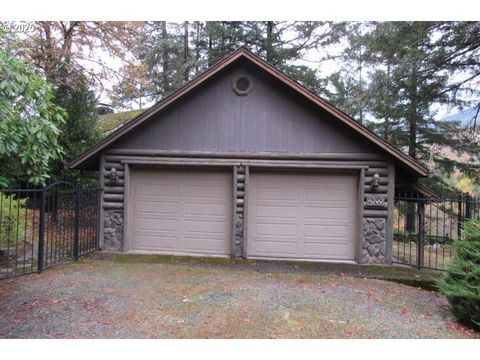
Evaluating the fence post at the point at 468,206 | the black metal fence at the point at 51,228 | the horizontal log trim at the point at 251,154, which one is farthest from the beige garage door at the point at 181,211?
the fence post at the point at 468,206

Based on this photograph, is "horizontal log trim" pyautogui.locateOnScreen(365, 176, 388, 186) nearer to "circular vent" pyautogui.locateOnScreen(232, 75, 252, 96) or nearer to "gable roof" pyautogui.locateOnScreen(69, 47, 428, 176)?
"gable roof" pyautogui.locateOnScreen(69, 47, 428, 176)

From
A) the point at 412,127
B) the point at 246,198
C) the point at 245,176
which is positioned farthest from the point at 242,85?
the point at 412,127

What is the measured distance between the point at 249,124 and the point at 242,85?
1.01 m

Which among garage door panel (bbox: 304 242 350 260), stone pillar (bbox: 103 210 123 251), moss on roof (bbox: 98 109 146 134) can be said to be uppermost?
moss on roof (bbox: 98 109 146 134)

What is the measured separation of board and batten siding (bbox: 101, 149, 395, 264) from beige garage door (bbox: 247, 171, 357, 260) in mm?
269

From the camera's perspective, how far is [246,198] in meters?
8.77

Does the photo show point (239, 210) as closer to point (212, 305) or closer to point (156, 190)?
point (156, 190)

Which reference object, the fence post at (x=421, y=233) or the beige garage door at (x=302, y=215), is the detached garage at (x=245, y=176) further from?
the fence post at (x=421, y=233)

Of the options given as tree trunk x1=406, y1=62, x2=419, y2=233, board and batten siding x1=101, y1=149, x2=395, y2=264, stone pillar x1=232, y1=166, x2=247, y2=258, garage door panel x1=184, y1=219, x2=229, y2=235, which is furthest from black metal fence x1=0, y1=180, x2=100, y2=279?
tree trunk x1=406, y1=62, x2=419, y2=233

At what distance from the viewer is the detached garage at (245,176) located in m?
8.56

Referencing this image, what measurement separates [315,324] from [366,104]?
11.7 metres

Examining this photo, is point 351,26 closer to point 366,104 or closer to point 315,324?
point 366,104

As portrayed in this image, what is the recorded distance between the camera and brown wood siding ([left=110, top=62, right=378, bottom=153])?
8.60 meters

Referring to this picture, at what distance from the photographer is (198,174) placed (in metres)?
9.09
